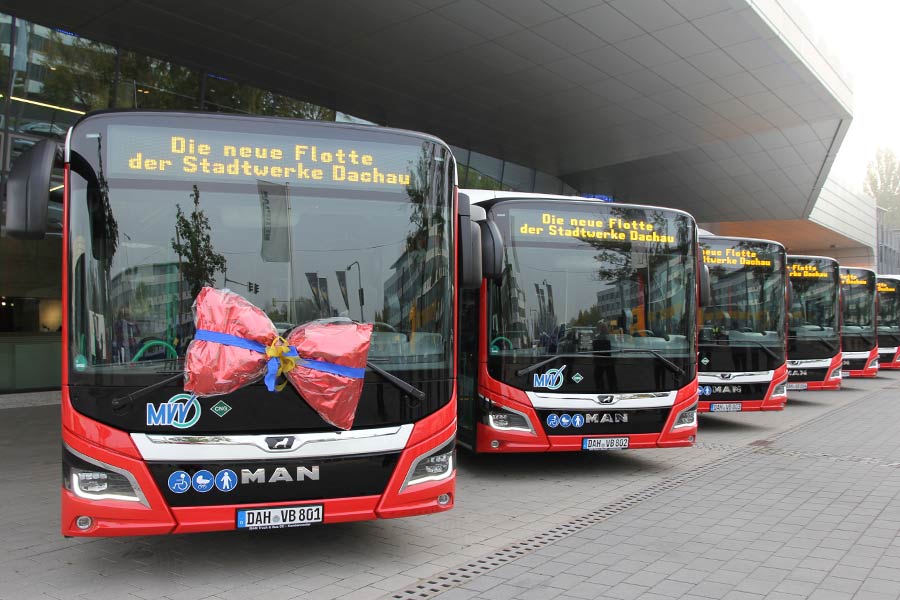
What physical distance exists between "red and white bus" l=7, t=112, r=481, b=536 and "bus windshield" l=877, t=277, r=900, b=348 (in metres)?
22.4

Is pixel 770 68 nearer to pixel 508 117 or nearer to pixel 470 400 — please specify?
pixel 508 117

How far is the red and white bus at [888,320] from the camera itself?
76.2 ft

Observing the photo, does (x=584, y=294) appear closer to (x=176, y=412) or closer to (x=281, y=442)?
(x=281, y=442)

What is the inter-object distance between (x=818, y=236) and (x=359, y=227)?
137ft

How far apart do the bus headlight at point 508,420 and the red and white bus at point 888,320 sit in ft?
64.6

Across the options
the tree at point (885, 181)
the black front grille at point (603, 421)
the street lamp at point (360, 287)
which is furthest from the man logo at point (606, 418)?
the tree at point (885, 181)

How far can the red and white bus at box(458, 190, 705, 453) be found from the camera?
24.7 ft

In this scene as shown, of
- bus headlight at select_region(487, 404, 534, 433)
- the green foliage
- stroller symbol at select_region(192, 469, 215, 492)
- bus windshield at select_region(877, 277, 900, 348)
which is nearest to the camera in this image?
stroller symbol at select_region(192, 469, 215, 492)

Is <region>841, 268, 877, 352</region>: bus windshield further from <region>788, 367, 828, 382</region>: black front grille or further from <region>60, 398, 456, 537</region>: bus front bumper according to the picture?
<region>60, 398, 456, 537</region>: bus front bumper

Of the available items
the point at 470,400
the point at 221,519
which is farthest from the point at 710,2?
the point at 221,519

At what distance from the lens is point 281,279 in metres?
4.70

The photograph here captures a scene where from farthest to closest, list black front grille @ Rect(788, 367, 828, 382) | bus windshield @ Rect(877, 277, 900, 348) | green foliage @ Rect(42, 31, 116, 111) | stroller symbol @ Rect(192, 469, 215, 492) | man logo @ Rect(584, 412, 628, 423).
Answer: bus windshield @ Rect(877, 277, 900, 348) < black front grille @ Rect(788, 367, 828, 382) < green foliage @ Rect(42, 31, 116, 111) < man logo @ Rect(584, 412, 628, 423) < stroller symbol @ Rect(192, 469, 215, 492)

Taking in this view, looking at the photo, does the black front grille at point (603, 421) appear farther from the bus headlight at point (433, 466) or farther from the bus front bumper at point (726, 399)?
the bus front bumper at point (726, 399)

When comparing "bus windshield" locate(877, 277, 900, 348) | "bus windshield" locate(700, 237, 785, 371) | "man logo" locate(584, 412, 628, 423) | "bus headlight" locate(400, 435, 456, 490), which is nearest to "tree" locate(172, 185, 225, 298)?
"bus headlight" locate(400, 435, 456, 490)
